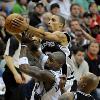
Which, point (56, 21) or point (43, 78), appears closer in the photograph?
point (43, 78)

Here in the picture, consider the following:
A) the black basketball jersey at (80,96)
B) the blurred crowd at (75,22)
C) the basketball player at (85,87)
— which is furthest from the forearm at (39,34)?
the blurred crowd at (75,22)

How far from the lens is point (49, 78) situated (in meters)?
5.17

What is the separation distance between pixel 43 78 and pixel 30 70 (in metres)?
0.17

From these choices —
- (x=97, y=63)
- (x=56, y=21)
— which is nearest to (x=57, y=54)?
(x=56, y=21)

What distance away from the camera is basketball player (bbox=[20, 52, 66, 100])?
515cm

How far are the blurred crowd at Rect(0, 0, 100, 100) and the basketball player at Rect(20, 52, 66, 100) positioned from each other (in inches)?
124

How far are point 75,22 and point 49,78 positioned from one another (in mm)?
5396

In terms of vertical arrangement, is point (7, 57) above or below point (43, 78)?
below

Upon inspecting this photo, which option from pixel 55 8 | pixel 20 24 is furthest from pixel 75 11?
pixel 20 24

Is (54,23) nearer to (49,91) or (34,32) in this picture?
(34,32)

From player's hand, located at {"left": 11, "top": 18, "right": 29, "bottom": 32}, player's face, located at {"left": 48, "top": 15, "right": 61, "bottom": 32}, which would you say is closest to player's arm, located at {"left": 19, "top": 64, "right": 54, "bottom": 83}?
player's hand, located at {"left": 11, "top": 18, "right": 29, "bottom": 32}

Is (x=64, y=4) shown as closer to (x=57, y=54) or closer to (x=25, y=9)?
(x=25, y=9)

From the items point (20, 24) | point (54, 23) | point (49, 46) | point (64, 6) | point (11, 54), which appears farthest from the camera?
point (64, 6)

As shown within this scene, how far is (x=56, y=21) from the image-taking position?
6551mm
